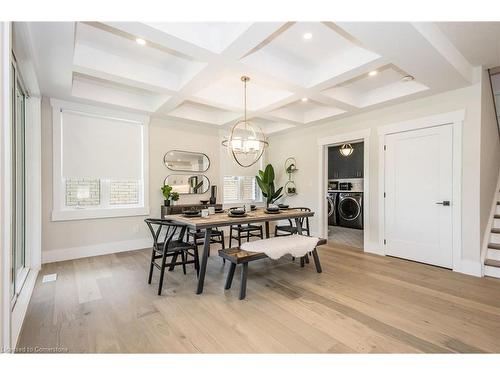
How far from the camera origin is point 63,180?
384cm

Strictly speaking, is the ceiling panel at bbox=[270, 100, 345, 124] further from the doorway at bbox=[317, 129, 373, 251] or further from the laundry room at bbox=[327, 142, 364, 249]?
the laundry room at bbox=[327, 142, 364, 249]

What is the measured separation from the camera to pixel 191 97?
365 cm

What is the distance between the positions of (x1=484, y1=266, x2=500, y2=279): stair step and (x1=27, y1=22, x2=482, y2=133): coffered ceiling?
232cm

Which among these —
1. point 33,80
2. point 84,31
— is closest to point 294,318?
point 84,31

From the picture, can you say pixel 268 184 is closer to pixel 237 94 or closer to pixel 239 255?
pixel 237 94

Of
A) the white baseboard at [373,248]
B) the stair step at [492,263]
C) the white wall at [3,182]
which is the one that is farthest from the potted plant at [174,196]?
the stair step at [492,263]

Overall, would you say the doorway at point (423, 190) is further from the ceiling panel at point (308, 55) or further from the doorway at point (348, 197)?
the ceiling panel at point (308, 55)

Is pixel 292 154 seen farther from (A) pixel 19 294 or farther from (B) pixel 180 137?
(A) pixel 19 294

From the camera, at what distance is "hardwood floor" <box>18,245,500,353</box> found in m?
1.77

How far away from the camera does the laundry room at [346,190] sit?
659cm

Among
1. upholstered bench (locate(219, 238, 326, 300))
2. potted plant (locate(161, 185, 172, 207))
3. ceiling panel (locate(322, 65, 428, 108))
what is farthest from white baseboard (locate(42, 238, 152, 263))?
ceiling panel (locate(322, 65, 428, 108))

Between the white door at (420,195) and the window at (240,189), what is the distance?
3049 mm

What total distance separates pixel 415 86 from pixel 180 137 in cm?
400
